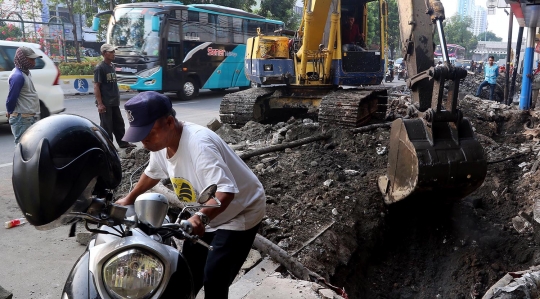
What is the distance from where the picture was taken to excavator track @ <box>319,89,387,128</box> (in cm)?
820

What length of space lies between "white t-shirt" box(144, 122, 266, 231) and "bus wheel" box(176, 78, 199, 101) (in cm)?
1515

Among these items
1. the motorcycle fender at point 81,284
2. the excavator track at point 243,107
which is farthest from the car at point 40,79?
the motorcycle fender at point 81,284

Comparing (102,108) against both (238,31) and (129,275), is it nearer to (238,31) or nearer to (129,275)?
(129,275)

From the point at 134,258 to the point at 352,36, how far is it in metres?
9.01

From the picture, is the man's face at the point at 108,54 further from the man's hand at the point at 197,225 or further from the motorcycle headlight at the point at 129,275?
the motorcycle headlight at the point at 129,275

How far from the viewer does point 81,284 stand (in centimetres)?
190

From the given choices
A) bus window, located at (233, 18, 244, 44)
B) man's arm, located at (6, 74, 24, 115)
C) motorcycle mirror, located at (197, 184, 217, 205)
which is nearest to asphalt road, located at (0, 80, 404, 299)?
man's arm, located at (6, 74, 24, 115)

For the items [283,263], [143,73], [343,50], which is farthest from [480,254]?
[143,73]

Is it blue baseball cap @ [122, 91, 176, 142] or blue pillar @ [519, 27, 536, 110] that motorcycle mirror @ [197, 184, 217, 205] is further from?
blue pillar @ [519, 27, 536, 110]

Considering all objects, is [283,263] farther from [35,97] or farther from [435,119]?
[35,97]

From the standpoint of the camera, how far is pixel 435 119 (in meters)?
4.56

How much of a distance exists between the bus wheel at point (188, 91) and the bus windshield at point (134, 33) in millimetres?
1703

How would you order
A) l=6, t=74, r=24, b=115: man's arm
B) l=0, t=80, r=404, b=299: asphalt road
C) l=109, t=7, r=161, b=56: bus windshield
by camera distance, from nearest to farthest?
l=0, t=80, r=404, b=299: asphalt road → l=6, t=74, r=24, b=115: man's arm → l=109, t=7, r=161, b=56: bus windshield

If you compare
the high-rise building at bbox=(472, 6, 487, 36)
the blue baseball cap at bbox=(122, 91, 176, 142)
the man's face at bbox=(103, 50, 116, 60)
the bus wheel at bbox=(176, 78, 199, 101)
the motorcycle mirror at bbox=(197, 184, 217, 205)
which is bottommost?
the bus wheel at bbox=(176, 78, 199, 101)
